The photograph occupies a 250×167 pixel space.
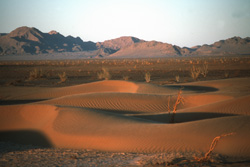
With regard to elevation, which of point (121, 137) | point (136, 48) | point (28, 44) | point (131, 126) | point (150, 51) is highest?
point (28, 44)

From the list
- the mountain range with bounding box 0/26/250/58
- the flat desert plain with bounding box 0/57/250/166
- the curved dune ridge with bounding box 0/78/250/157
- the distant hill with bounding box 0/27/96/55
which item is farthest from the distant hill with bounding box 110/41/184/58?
the flat desert plain with bounding box 0/57/250/166

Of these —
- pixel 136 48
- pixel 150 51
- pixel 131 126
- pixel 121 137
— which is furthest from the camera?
pixel 136 48

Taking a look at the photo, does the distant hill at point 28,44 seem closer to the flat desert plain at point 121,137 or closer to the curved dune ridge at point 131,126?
the curved dune ridge at point 131,126

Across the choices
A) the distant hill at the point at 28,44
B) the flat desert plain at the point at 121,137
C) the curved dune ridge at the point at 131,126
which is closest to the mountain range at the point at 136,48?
the distant hill at the point at 28,44

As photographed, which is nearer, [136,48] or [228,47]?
[228,47]

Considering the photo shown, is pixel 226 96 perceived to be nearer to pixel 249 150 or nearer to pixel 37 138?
pixel 249 150

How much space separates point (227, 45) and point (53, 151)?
608 ft

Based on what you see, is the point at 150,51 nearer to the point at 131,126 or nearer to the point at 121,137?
the point at 131,126

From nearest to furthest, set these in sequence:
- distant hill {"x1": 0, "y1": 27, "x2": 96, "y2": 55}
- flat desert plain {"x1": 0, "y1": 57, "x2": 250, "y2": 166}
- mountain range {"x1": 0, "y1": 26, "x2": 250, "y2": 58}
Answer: flat desert plain {"x1": 0, "y1": 57, "x2": 250, "y2": 166}
mountain range {"x1": 0, "y1": 26, "x2": 250, "y2": 58}
distant hill {"x1": 0, "y1": 27, "x2": 96, "y2": 55}

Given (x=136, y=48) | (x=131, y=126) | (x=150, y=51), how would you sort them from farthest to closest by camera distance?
(x=136, y=48) < (x=150, y=51) < (x=131, y=126)

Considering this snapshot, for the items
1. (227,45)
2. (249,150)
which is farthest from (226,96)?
(227,45)

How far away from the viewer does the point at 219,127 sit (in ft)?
22.0

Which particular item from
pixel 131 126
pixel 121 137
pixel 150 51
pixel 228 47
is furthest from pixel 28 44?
pixel 121 137

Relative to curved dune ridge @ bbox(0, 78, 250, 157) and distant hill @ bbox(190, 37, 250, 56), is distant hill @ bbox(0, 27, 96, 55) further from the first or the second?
curved dune ridge @ bbox(0, 78, 250, 157)
